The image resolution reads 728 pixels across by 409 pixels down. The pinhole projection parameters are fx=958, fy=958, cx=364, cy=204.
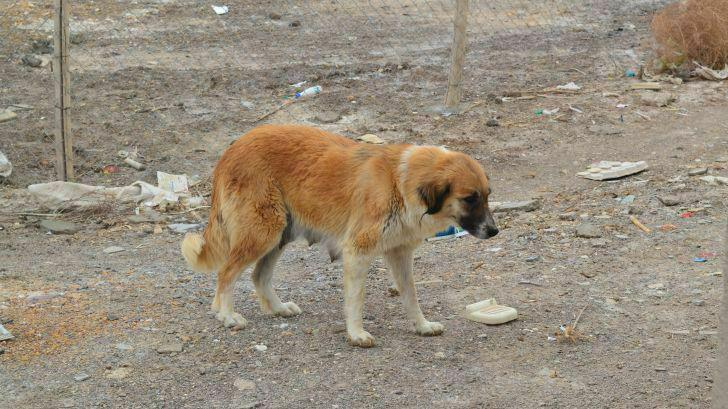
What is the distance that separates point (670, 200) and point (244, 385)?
4.58 m

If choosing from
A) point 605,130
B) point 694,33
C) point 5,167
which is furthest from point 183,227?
point 694,33

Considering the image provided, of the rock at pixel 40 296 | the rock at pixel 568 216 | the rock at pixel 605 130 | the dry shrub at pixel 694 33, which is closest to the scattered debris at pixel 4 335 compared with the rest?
the rock at pixel 40 296

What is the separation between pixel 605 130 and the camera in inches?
433

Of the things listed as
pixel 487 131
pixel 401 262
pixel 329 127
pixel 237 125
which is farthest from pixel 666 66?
pixel 401 262

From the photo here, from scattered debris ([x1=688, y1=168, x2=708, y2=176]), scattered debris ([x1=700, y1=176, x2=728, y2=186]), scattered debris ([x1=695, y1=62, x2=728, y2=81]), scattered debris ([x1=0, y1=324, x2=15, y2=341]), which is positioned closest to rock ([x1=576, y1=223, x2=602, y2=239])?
scattered debris ([x1=700, y1=176, x2=728, y2=186])

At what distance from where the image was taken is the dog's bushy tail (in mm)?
6309

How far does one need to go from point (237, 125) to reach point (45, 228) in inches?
130

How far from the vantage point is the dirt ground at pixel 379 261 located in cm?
547

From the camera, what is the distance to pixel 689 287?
21.7 ft

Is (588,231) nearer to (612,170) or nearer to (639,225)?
Result: (639,225)

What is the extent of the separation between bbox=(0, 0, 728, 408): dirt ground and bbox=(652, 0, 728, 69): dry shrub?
45cm

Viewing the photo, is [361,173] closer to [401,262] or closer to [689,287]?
[401,262]

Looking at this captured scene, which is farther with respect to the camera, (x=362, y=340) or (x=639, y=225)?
(x=639, y=225)

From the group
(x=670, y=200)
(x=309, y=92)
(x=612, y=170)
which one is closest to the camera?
(x=670, y=200)
